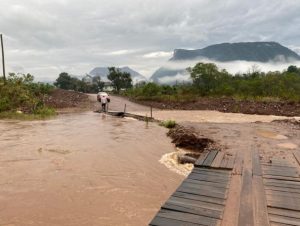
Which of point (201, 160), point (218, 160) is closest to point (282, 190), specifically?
point (218, 160)

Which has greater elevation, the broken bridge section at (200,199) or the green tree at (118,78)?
the green tree at (118,78)

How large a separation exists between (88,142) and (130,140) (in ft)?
5.07

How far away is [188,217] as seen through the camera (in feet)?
13.9

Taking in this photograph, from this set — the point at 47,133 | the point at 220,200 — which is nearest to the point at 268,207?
the point at 220,200

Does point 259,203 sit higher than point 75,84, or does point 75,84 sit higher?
point 75,84

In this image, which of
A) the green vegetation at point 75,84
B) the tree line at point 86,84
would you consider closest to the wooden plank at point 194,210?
the tree line at point 86,84

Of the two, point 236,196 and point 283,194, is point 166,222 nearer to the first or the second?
point 236,196

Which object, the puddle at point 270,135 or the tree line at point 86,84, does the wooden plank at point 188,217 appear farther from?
the tree line at point 86,84

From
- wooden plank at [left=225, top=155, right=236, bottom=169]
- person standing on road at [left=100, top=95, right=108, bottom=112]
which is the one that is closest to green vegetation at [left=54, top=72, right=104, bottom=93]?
person standing on road at [left=100, top=95, right=108, bottom=112]

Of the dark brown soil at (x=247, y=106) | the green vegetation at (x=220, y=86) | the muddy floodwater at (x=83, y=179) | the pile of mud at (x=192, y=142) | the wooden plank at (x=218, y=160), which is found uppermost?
the green vegetation at (x=220, y=86)

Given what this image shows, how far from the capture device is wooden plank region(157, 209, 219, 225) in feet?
13.4

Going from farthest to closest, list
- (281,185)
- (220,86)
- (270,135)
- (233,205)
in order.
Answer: (220,86), (270,135), (281,185), (233,205)

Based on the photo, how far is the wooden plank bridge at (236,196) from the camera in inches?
164

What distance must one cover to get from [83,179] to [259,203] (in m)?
3.99
